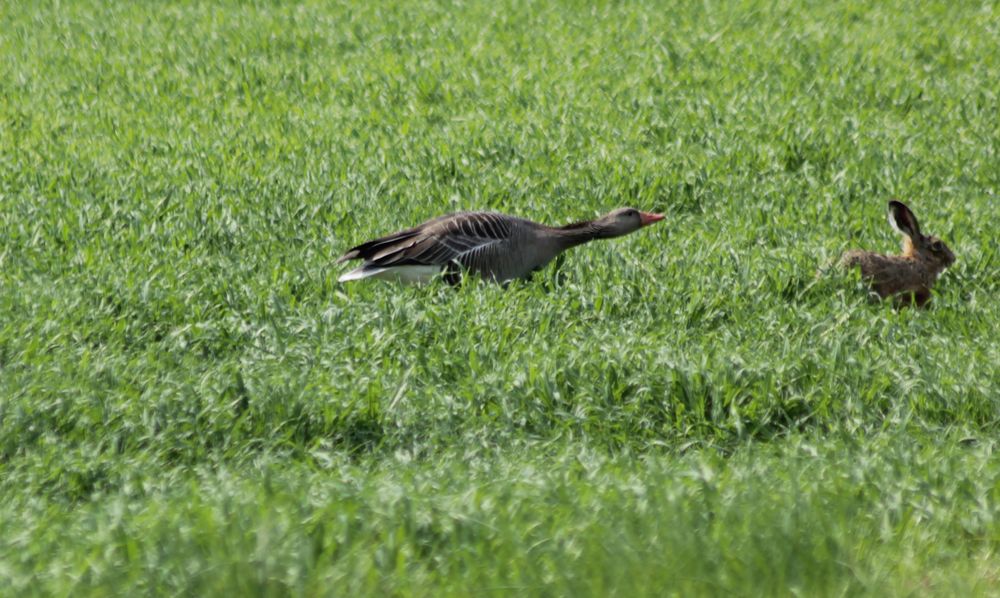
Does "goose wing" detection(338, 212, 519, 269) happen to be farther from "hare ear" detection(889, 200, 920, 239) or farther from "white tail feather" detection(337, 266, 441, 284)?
"hare ear" detection(889, 200, 920, 239)

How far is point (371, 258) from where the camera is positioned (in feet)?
22.2

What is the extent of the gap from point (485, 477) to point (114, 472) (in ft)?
4.36

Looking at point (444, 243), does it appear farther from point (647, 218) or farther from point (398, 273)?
point (647, 218)

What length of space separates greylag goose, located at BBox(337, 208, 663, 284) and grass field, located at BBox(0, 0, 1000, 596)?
0.17 metres

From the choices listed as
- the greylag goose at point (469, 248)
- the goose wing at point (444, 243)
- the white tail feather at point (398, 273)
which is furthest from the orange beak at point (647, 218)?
the white tail feather at point (398, 273)

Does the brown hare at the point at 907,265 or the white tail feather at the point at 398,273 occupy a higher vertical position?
the white tail feather at the point at 398,273

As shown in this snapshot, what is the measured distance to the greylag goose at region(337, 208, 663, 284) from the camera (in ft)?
22.2

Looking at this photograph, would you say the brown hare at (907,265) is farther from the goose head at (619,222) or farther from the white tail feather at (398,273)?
the white tail feather at (398,273)

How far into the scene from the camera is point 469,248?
22.6 feet

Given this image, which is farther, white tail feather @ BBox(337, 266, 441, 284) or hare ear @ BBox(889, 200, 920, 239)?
hare ear @ BBox(889, 200, 920, 239)

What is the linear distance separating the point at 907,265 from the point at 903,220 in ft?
1.25

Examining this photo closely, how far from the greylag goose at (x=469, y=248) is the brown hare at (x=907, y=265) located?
1.40 metres

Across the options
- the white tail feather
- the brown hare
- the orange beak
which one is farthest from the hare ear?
the white tail feather

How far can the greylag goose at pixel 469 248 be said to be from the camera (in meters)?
6.77
